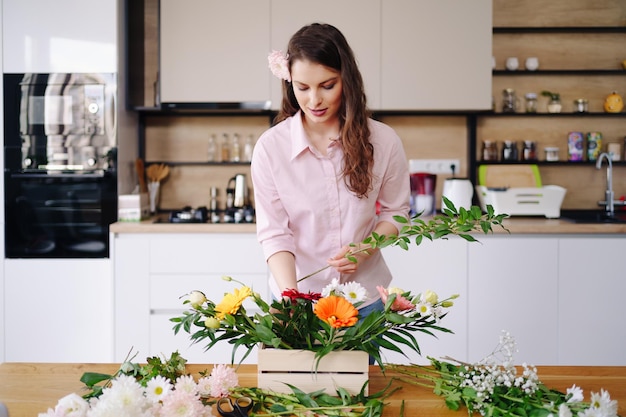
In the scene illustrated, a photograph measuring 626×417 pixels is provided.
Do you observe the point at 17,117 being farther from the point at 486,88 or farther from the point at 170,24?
the point at 486,88

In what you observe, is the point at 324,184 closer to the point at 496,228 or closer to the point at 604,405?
the point at 604,405

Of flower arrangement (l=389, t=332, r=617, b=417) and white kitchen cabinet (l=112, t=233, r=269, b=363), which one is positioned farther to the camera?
white kitchen cabinet (l=112, t=233, r=269, b=363)

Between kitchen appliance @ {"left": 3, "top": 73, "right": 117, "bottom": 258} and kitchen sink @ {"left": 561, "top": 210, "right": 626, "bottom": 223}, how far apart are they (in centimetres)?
233


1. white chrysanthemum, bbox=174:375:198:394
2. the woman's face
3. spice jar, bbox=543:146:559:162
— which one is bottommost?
white chrysanthemum, bbox=174:375:198:394

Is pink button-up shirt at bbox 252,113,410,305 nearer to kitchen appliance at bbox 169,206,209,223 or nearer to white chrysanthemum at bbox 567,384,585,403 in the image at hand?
white chrysanthemum at bbox 567,384,585,403

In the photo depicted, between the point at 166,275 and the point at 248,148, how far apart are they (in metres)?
0.94

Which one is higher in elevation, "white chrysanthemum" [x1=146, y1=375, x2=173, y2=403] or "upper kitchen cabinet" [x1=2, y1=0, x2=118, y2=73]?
"upper kitchen cabinet" [x1=2, y1=0, x2=118, y2=73]

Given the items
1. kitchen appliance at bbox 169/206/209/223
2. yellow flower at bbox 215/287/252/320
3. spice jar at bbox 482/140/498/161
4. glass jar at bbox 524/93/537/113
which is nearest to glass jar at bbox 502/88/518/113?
glass jar at bbox 524/93/537/113

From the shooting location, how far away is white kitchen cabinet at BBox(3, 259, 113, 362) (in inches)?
127

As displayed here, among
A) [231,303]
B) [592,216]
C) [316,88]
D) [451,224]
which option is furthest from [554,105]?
[231,303]

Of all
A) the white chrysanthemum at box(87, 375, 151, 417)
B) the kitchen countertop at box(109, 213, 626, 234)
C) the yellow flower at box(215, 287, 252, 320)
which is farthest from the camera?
the kitchen countertop at box(109, 213, 626, 234)

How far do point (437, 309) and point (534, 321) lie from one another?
7.19 ft

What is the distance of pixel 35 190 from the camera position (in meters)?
3.25

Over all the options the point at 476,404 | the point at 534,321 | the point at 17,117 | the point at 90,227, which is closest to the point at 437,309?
the point at 476,404
